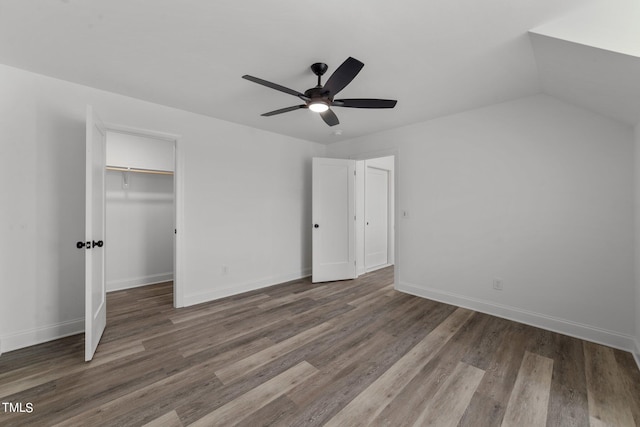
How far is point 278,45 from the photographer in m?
1.94

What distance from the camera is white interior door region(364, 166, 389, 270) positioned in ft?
16.9

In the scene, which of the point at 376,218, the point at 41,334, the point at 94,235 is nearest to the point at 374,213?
the point at 376,218

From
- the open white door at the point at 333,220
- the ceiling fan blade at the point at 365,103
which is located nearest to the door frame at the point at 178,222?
the open white door at the point at 333,220

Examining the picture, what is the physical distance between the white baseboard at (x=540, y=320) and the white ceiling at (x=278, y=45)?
2.37 m

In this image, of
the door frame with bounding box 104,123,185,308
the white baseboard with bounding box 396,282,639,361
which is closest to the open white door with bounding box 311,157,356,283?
the white baseboard with bounding box 396,282,639,361

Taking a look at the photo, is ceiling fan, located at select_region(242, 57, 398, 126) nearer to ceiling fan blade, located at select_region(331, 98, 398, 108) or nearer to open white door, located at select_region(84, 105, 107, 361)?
ceiling fan blade, located at select_region(331, 98, 398, 108)

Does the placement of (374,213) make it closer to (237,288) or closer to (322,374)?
(237,288)

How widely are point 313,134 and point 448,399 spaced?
3.75 meters

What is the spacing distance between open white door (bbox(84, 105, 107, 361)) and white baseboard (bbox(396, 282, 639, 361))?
3685 mm

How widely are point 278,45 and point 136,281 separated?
4213 millimetres

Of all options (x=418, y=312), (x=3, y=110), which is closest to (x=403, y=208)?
(x=418, y=312)

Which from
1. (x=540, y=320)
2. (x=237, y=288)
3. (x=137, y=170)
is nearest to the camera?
(x=540, y=320)

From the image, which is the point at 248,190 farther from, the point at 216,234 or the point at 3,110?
the point at 3,110

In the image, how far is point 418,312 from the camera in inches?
124
